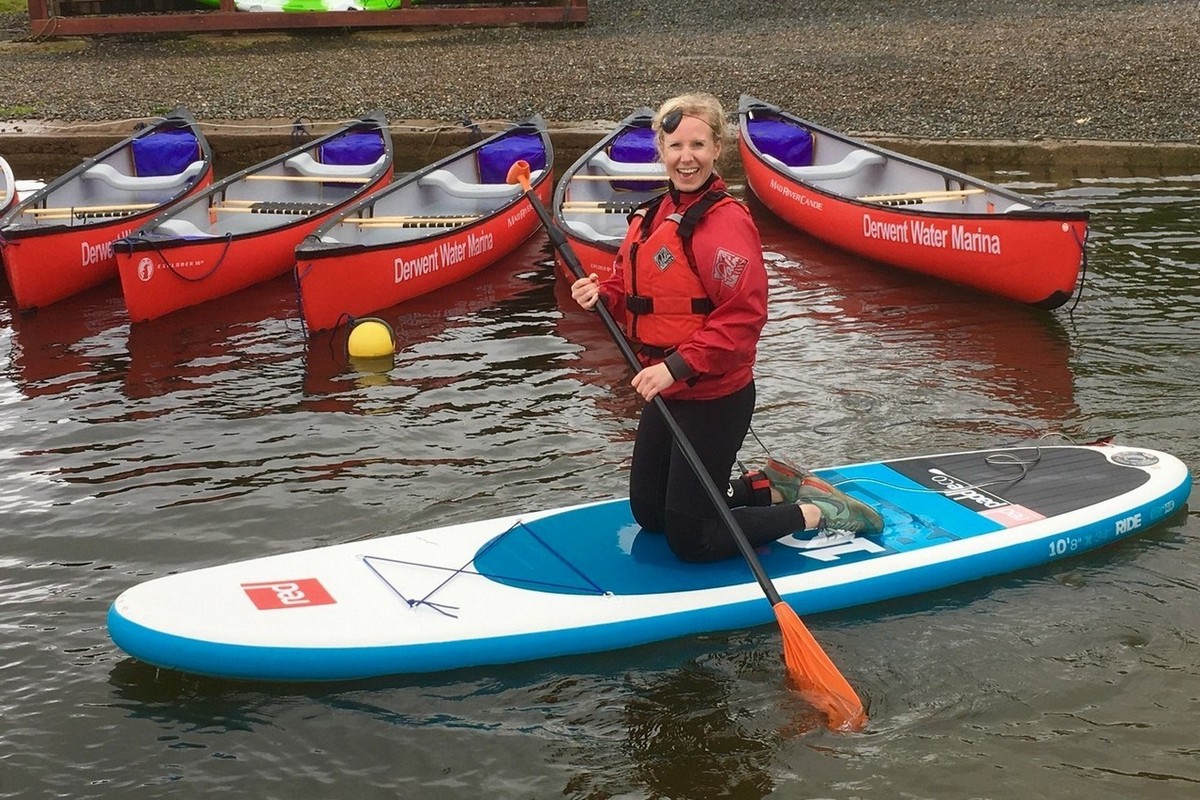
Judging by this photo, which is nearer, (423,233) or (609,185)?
(423,233)

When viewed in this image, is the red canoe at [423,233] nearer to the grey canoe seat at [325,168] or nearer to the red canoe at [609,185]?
the red canoe at [609,185]

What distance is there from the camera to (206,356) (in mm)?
9148

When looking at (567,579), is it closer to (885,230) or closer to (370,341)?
(370,341)

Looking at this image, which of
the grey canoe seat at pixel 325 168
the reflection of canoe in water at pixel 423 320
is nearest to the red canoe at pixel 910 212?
the reflection of canoe in water at pixel 423 320

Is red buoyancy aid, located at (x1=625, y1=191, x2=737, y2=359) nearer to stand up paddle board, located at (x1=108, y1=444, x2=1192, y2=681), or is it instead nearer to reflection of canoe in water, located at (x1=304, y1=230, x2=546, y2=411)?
stand up paddle board, located at (x1=108, y1=444, x2=1192, y2=681)

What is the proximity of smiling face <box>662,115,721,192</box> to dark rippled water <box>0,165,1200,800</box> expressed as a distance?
1.85 metres

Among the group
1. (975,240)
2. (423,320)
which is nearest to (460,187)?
(423,320)

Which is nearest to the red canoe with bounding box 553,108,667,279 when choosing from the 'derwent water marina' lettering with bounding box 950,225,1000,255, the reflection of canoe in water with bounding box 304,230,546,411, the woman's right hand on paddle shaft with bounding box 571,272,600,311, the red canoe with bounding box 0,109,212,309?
the reflection of canoe in water with bounding box 304,230,546,411

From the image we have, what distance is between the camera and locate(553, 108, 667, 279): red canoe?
35.4ft

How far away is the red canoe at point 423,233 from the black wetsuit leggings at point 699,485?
4.61 meters

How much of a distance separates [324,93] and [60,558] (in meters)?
12.8

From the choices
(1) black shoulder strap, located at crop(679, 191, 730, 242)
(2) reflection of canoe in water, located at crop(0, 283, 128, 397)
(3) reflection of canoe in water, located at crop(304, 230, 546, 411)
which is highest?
(1) black shoulder strap, located at crop(679, 191, 730, 242)

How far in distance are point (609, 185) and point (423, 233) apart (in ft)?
7.70

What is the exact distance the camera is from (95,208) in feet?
37.0
